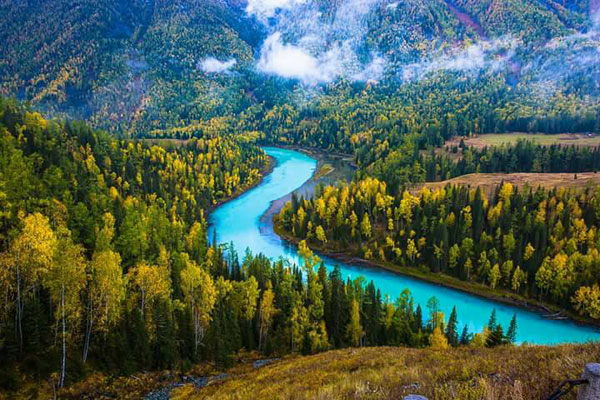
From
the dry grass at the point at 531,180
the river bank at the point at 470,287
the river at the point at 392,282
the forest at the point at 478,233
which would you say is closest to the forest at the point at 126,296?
the river at the point at 392,282

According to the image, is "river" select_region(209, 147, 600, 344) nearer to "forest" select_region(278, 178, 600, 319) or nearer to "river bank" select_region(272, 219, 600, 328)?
"river bank" select_region(272, 219, 600, 328)

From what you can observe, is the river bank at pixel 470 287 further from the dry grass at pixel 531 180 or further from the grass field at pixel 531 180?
the grass field at pixel 531 180

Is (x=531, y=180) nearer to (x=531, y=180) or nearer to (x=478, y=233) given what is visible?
(x=531, y=180)

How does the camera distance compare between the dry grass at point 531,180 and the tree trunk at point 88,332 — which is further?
the dry grass at point 531,180

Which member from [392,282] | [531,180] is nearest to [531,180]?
[531,180]

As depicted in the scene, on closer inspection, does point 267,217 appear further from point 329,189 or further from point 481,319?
point 481,319
